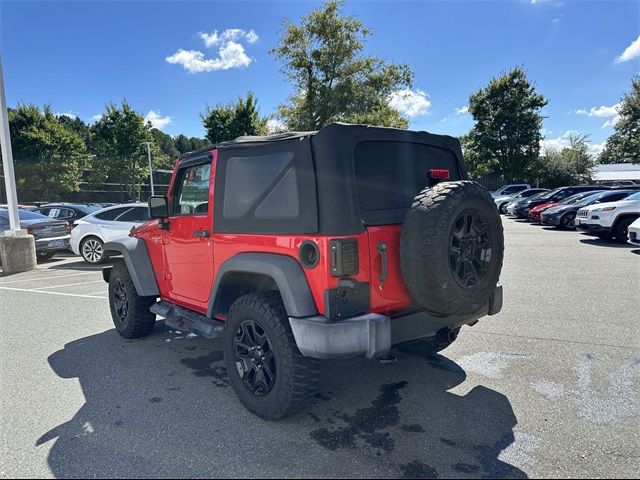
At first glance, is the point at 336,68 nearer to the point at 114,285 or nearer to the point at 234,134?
the point at 234,134

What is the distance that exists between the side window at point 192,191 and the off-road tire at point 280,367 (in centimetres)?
112

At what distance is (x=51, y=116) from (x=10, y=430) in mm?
33938

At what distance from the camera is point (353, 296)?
9.01ft

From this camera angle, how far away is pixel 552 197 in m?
19.5

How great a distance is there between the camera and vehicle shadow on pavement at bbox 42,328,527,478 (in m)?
2.44

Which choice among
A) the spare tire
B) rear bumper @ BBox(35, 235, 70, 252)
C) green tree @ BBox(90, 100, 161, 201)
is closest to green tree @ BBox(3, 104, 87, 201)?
green tree @ BBox(90, 100, 161, 201)

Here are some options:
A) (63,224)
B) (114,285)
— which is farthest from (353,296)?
(63,224)

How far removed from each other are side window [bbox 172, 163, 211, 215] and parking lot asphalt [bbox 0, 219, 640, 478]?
147 cm

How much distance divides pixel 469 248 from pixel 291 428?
1.76 meters

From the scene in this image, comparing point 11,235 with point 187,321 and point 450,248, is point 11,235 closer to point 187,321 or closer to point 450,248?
point 187,321

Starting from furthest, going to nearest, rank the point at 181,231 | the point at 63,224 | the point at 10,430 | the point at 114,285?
the point at 63,224
the point at 114,285
the point at 181,231
the point at 10,430

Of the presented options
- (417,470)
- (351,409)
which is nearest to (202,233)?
(351,409)

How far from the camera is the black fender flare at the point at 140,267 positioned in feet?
14.5

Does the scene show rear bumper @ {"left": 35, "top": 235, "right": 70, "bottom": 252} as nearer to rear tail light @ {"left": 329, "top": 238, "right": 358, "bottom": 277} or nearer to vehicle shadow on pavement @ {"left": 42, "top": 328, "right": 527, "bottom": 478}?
vehicle shadow on pavement @ {"left": 42, "top": 328, "right": 527, "bottom": 478}
